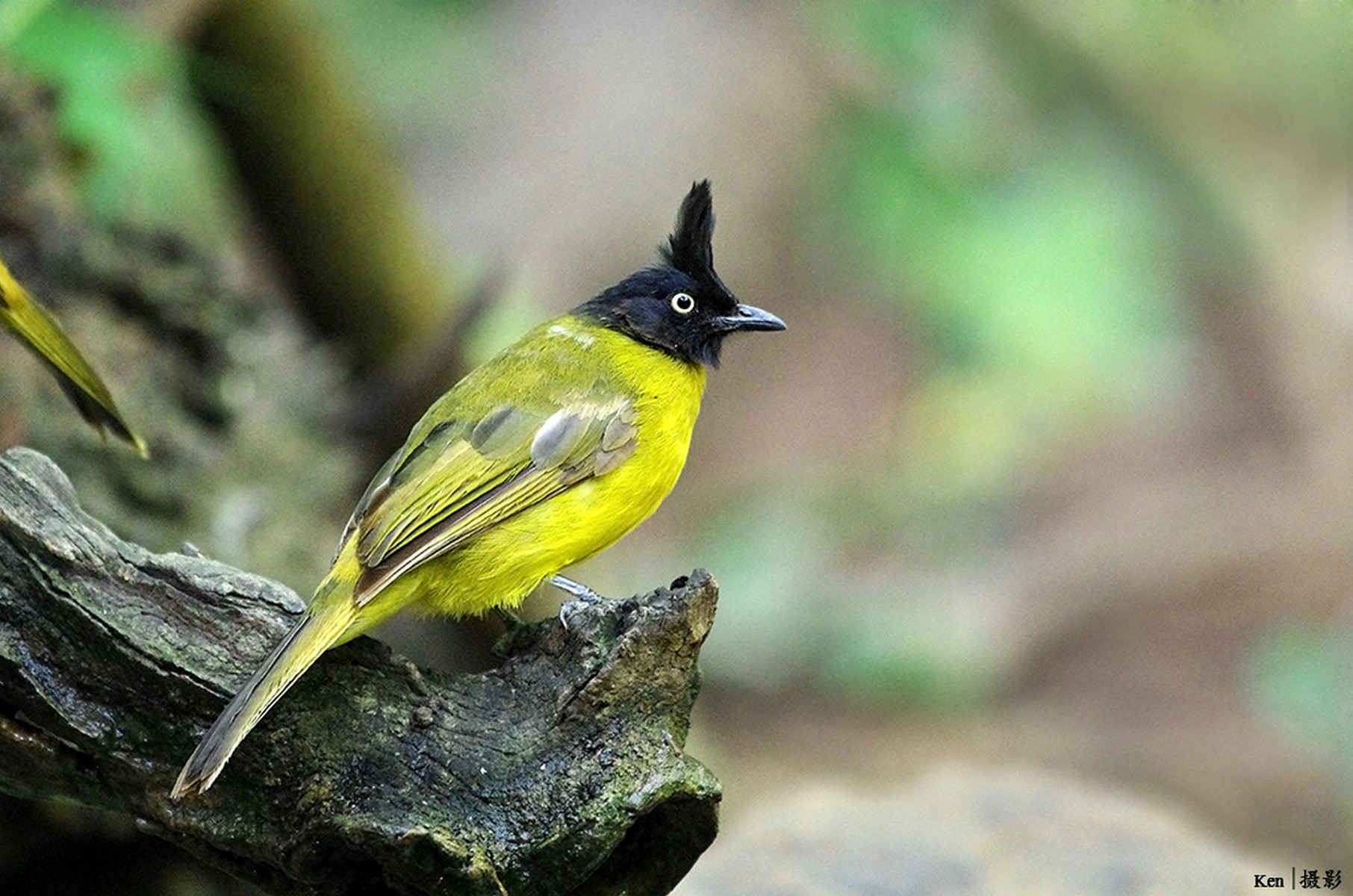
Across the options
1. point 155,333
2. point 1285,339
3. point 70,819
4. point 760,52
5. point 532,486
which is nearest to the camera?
point 532,486

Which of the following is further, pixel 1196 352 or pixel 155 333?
pixel 1196 352

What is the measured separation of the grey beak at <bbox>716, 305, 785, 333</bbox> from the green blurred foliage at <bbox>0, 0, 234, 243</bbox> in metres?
1.85

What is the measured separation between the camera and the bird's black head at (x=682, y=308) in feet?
11.7

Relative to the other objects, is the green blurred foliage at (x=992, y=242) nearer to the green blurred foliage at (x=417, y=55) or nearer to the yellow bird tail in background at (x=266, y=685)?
the green blurred foliage at (x=417, y=55)

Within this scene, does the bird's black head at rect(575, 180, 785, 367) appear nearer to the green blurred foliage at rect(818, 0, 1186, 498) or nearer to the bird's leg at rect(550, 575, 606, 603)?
the bird's leg at rect(550, 575, 606, 603)

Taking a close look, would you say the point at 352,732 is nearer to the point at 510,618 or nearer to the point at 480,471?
the point at 510,618

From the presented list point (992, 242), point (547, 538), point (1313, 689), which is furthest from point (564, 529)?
point (992, 242)

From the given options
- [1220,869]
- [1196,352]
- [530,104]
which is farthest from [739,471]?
[1220,869]

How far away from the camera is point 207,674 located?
2.45 meters

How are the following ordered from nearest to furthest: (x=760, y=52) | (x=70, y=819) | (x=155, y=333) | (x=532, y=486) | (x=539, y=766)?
1. (x=539, y=766)
2. (x=532, y=486)
3. (x=70, y=819)
4. (x=155, y=333)
5. (x=760, y=52)

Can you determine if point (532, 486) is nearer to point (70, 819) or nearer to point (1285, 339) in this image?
point (70, 819)

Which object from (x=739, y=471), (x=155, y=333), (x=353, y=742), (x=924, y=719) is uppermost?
(x=739, y=471)

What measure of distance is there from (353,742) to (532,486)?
29.4 inches

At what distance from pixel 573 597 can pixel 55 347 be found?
1.42 metres
